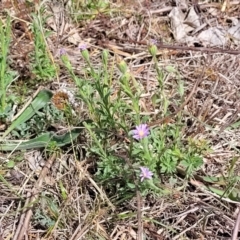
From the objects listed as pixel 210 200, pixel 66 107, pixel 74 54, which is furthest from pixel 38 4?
pixel 210 200

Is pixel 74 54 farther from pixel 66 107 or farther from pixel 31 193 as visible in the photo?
pixel 31 193

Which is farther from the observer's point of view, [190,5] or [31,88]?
[190,5]

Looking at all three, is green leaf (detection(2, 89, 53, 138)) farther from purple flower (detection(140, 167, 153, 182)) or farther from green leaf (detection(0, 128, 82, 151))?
purple flower (detection(140, 167, 153, 182))

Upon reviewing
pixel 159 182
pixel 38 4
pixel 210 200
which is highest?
pixel 38 4

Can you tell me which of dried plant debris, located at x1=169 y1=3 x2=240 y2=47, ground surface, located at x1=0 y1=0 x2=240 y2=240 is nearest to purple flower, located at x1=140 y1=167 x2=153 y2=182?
ground surface, located at x1=0 y1=0 x2=240 y2=240

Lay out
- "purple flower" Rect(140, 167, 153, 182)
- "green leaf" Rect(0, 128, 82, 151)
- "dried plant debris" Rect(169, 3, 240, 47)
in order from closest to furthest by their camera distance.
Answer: "purple flower" Rect(140, 167, 153, 182) → "green leaf" Rect(0, 128, 82, 151) → "dried plant debris" Rect(169, 3, 240, 47)

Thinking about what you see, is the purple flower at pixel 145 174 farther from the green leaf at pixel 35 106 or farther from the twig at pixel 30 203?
the green leaf at pixel 35 106
